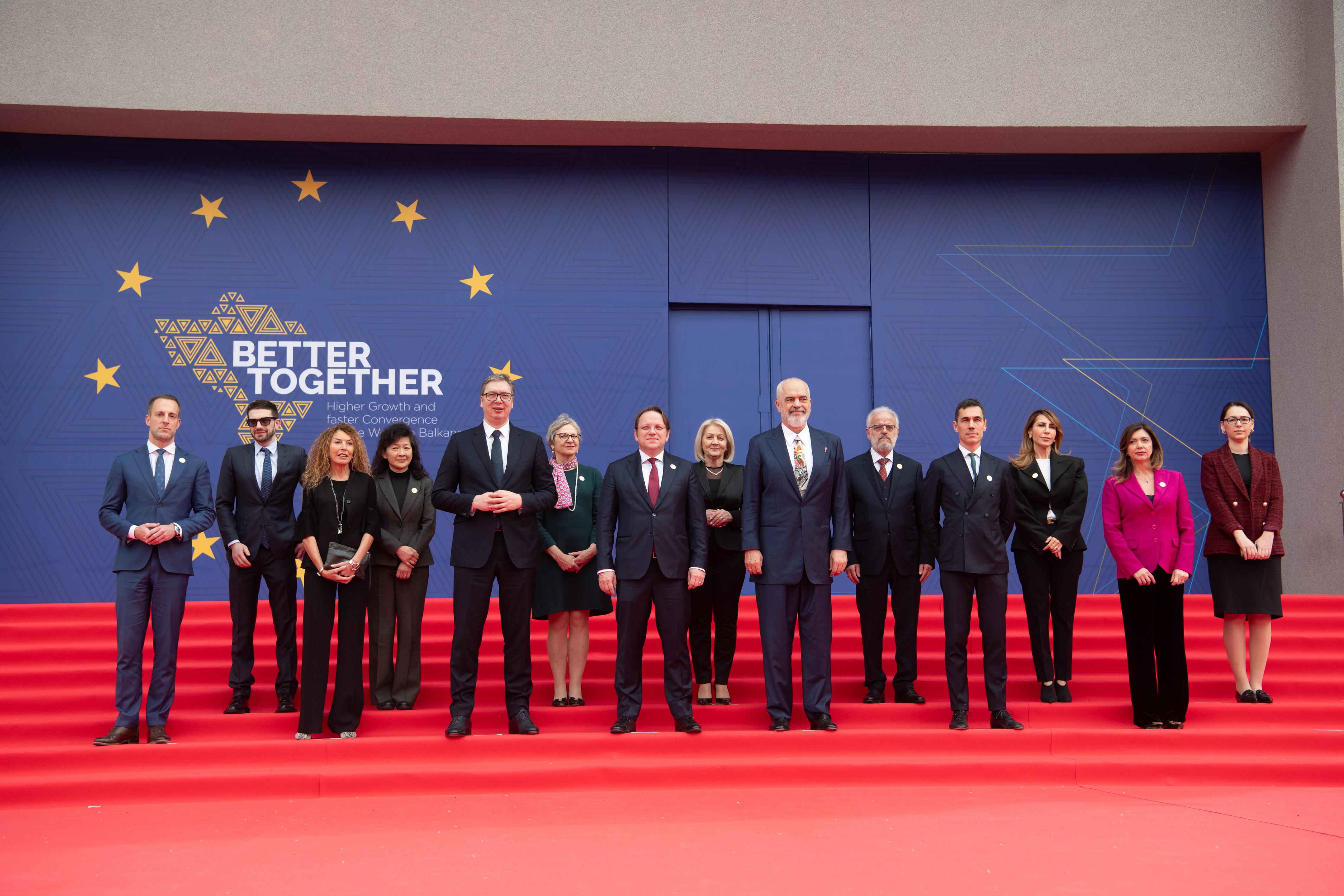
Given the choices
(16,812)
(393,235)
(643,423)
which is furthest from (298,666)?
(393,235)

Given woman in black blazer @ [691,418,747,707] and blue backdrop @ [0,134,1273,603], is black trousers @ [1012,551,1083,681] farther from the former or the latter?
blue backdrop @ [0,134,1273,603]

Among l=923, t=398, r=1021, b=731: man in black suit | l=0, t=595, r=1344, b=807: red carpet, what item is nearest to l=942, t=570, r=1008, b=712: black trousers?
l=923, t=398, r=1021, b=731: man in black suit

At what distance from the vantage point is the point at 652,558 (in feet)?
15.6

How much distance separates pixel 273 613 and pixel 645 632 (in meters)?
1.92

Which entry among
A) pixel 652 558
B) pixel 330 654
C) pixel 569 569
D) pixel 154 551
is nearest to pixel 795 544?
pixel 652 558

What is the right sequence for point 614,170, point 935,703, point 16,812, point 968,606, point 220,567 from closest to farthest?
point 16,812 → point 968,606 → point 935,703 → point 220,567 → point 614,170

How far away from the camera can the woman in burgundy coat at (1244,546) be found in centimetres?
510

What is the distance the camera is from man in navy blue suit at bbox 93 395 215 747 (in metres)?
4.62

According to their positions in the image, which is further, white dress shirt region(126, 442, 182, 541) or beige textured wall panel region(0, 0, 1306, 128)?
beige textured wall panel region(0, 0, 1306, 128)

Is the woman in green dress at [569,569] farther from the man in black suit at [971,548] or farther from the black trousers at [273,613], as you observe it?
the man in black suit at [971,548]

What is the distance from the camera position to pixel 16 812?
160 inches

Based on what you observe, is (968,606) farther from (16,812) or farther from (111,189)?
(111,189)

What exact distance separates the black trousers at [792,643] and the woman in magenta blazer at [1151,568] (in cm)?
149

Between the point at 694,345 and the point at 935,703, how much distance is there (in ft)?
12.7
